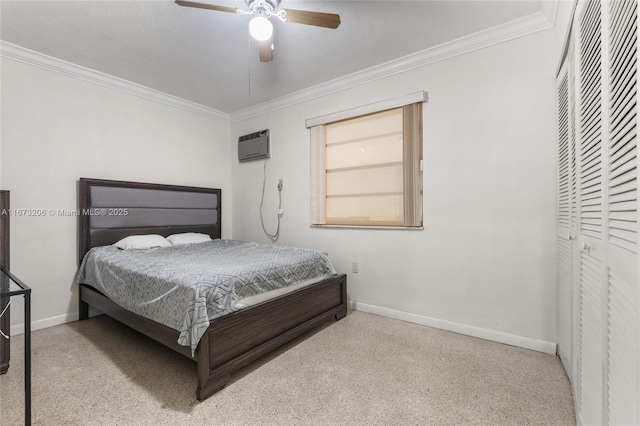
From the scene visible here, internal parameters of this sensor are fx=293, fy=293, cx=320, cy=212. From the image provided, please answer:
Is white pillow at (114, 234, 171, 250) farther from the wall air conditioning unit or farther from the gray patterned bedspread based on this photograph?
the wall air conditioning unit

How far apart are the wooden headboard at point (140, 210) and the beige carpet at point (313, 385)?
1046 mm

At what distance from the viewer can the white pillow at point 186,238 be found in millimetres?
3328

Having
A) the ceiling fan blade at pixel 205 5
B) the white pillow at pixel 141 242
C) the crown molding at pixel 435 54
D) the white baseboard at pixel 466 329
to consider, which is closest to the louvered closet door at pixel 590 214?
the white baseboard at pixel 466 329

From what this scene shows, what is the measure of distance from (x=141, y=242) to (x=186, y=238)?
0.50 meters

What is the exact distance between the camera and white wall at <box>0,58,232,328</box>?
8.51ft

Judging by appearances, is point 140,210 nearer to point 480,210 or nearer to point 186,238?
point 186,238

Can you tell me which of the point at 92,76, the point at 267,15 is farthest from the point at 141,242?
the point at 267,15

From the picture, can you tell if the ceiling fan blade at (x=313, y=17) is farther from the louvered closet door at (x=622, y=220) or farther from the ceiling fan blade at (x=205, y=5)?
the louvered closet door at (x=622, y=220)

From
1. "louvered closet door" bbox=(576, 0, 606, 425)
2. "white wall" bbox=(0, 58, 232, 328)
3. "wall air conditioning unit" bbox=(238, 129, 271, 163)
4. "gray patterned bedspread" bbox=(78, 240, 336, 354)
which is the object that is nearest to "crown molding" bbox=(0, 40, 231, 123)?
"white wall" bbox=(0, 58, 232, 328)

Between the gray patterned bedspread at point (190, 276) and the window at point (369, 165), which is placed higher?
the window at point (369, 165)

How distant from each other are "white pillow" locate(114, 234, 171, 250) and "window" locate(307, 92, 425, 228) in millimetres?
1665

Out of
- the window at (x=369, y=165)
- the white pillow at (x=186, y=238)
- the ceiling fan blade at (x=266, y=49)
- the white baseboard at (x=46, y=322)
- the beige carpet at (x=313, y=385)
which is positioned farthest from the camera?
the white pillow at (x=186, y=238)

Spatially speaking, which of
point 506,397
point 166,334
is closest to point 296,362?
point 166,334

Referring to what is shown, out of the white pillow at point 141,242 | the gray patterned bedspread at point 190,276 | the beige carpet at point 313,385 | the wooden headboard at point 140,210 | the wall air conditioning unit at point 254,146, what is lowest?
the beige carpet at point 313,385
